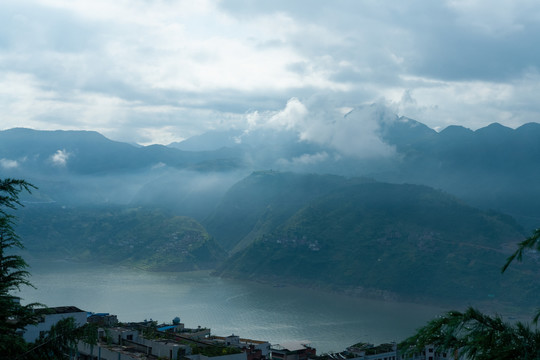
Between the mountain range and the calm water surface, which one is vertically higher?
the mountain range

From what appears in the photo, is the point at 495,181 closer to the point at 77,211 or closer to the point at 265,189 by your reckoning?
the point at 265,189

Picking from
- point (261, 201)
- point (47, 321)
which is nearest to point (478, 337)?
point (47, 321)

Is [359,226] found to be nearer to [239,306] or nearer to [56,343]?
[239,306]

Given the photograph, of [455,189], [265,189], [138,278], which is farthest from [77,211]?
[455,189]

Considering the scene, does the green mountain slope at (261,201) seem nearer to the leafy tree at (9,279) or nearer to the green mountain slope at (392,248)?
the green mountain slope at (392,248)

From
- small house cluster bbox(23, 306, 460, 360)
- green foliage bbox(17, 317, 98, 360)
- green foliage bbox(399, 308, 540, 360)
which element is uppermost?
green foliage bbox(399, 308, 540, 360)

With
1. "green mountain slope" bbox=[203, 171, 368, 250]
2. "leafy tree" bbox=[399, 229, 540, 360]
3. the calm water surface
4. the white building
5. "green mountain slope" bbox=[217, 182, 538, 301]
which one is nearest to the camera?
"leafy tree" bbox=[399, 229, 540, 360]

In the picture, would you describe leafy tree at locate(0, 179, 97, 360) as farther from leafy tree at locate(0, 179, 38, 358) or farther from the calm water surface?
the calm water surface

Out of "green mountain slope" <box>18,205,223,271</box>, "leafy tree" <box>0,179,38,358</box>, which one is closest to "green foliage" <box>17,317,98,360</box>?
"leafy tree" <box>0,179,38,358</box>
